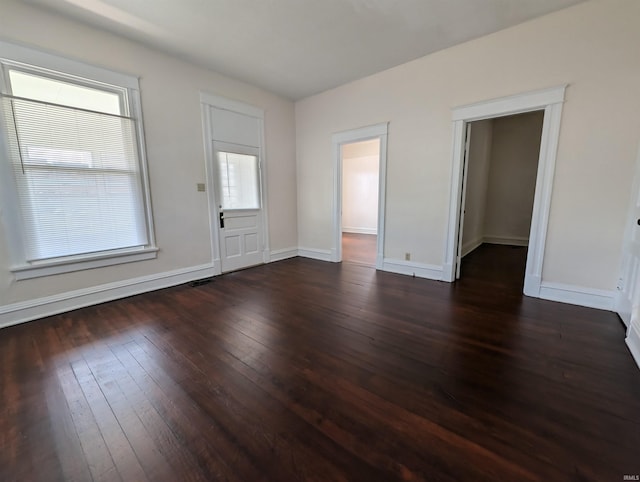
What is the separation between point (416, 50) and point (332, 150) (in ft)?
6.23

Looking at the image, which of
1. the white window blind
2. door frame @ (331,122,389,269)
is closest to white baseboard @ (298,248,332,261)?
door frame @ (331,122,389,269)

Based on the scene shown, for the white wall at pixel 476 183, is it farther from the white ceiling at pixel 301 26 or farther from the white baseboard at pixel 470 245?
the white ceiling at pixel 301 26

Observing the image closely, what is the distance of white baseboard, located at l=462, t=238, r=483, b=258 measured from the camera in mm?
5398

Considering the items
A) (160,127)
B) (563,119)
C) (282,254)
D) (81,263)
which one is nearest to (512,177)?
(563,119)

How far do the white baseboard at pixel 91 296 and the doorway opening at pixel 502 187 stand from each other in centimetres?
496

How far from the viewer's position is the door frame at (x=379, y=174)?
4.20 metres

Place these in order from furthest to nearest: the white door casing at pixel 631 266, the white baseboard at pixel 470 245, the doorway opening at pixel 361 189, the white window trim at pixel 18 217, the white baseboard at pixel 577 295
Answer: the doorway opening at pixel 361 189 < the white baseboard at pixel 470 245 < the white baseboard at pixel 577 295 < the white window trim at pixel 18 217 < the white door casing at pixel 631 266

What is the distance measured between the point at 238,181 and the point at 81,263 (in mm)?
2327

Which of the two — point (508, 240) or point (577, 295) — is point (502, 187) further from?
point (577, 295)

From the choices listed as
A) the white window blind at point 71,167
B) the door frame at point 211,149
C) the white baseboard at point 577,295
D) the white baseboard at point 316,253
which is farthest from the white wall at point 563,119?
the white window blind at point 71,167

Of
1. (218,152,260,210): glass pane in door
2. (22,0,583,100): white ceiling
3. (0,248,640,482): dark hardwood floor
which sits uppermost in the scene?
(22,0,583,100): white ceiling

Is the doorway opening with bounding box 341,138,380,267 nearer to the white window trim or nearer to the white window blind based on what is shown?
the white window trim

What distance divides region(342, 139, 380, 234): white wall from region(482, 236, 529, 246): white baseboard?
119 inches

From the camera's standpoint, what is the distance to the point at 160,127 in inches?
137
